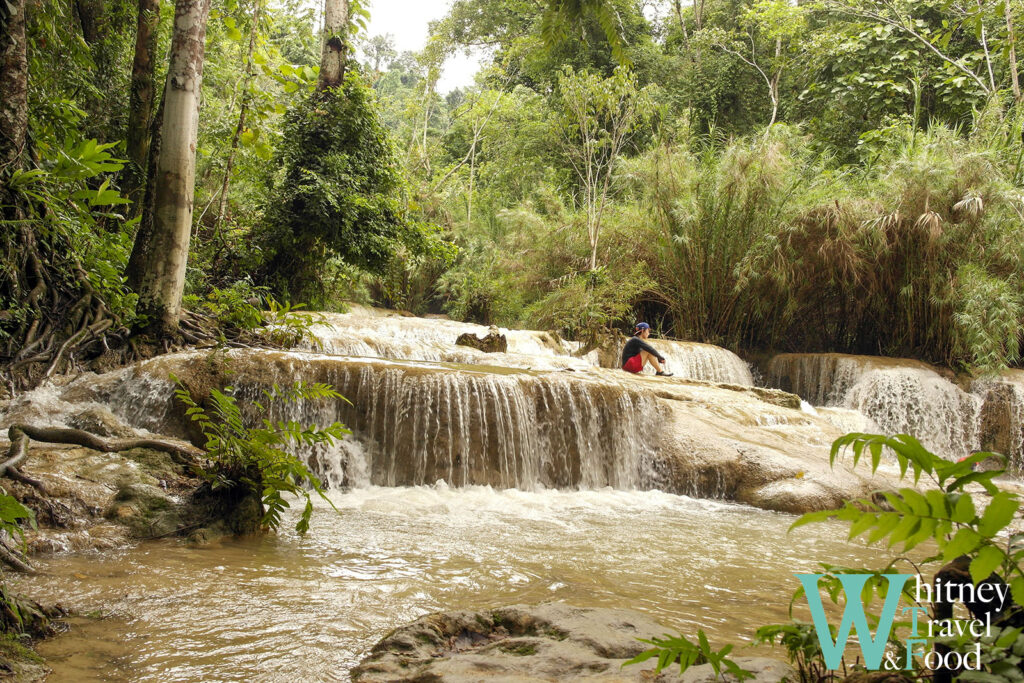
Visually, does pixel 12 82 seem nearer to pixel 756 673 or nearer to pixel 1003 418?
pixel 756 673

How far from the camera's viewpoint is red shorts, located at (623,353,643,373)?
9948 millimetres

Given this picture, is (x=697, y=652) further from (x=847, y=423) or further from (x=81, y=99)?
(x=81, y=99)

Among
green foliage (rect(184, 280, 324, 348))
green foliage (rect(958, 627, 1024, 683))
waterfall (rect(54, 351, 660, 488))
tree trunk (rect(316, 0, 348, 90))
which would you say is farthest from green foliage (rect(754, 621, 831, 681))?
tree trunk (rect(316, 0, 348, 90))

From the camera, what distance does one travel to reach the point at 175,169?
604 centimetres

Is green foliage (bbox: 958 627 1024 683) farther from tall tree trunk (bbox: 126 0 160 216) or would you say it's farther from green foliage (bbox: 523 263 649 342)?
green foliage (bbox: 523 263 649 342)

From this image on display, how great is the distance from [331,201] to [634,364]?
558cm

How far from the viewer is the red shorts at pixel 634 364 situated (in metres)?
9.95

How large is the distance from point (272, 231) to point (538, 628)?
9701 millimetres

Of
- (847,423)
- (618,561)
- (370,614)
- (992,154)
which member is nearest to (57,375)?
(370,614)

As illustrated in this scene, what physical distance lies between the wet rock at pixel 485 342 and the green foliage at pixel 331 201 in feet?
6.99

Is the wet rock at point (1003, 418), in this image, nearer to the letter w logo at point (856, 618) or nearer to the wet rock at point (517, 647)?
the wet rock at point (517, 647)

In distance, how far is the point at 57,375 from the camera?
5352 millimetres

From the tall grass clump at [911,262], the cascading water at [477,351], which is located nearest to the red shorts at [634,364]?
the cascading water at [477,351]

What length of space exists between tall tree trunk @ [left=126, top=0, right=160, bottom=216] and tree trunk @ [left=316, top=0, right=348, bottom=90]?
317 centimetres
